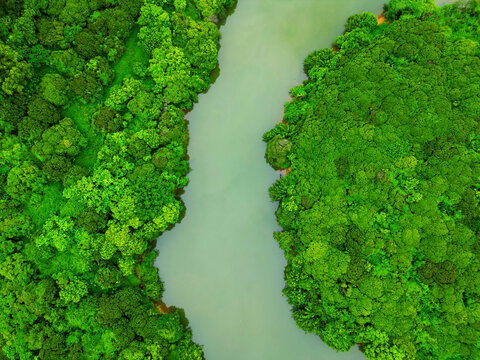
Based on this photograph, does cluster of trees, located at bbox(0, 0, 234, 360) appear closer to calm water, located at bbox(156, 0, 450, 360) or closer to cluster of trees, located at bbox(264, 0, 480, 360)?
calm water, located at bbox(156, 0, 450, 360)

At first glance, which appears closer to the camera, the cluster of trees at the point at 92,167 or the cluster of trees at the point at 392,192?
the cluster of trees at the point at 392,192

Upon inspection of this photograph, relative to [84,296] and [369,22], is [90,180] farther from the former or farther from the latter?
[369,22]

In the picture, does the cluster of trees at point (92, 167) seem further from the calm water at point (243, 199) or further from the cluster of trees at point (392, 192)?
the cluster of trees at point (392, 192)

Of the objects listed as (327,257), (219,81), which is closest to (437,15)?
(219,81)

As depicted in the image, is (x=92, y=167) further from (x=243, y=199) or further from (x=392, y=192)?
(x=392, y=192)

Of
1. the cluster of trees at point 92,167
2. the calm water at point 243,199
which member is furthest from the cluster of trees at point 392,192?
the cluster of trees at point 92,167

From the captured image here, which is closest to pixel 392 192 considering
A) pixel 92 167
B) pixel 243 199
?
pixel 243 199
